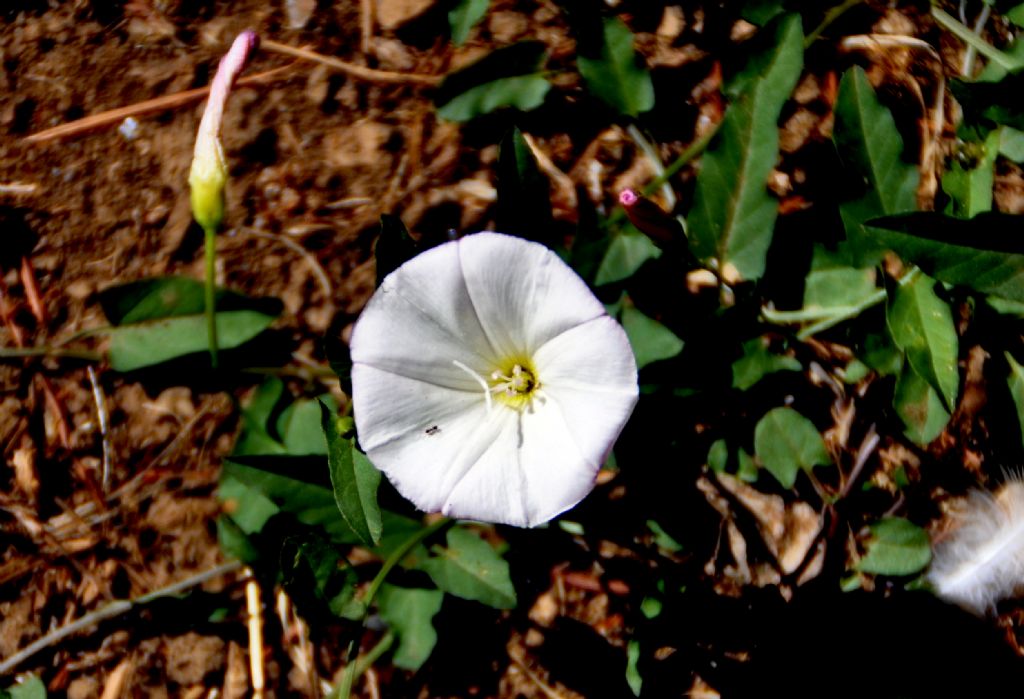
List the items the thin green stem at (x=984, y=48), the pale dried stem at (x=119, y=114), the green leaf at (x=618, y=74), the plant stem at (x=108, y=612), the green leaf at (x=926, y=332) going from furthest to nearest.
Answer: the pale dried stem at (x=119, y=114), the plant stem at (x=108, y=612), the green leaf at (x=618, y=74), the thin green stem at (x=984, y=48), the green leaf at (x=926, y=332)

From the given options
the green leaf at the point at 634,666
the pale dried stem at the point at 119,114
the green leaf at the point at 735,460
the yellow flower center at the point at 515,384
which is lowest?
the green leaf at the point at 634,666

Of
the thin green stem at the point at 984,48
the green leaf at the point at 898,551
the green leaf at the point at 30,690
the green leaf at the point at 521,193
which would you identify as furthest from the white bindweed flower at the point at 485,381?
the green leaf at the point at 30,690

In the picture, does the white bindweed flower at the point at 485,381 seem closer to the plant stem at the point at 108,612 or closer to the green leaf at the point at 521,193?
the green leaf at the point at 521,193

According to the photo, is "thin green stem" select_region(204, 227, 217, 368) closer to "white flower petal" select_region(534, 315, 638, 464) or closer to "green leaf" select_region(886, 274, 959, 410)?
"white flower petal" select_region(534, 315, 638, 464)

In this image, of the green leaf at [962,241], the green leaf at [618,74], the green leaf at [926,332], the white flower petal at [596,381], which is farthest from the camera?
the green leaf at [618,74]

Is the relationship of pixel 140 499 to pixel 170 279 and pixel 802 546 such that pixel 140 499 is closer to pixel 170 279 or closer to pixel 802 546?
pixel 170 279

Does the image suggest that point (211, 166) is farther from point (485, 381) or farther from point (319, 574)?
point (319, 574)

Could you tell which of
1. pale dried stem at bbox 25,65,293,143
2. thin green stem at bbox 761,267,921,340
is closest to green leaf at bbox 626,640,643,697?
thin green stem at bbox 761,267,921,340
